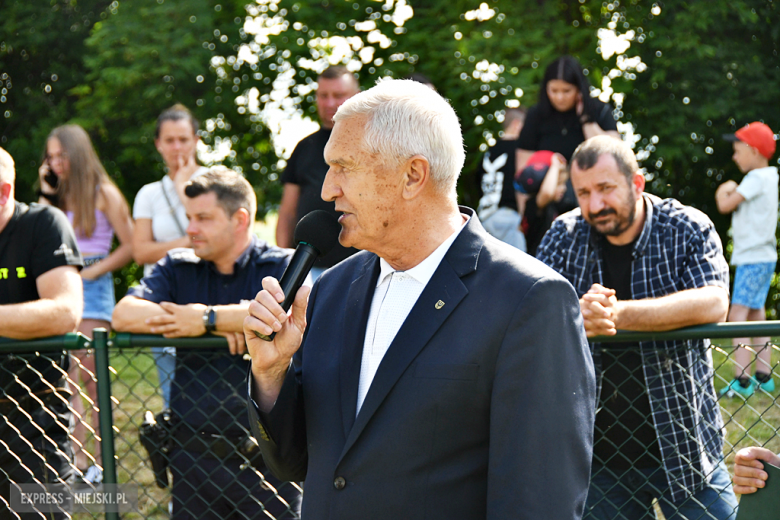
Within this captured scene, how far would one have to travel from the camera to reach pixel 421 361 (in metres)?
1.84

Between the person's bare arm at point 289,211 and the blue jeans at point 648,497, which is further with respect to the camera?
the person's bare arm at point 289,211

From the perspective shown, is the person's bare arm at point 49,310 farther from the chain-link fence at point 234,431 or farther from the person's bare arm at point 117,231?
the person's bare arm at point 117,231

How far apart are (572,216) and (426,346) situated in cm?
186

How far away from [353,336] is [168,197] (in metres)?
3.59

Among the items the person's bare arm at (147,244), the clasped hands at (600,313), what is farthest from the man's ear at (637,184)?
the person's bare arm at (147,244)

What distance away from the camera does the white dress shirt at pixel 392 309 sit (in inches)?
77.9

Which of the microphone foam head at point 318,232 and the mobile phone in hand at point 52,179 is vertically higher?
the microphone foam head at point 318,232

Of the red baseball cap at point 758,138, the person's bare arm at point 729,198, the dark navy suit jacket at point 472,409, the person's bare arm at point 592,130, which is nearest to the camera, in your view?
the dark navy suit jacket at point 472,409

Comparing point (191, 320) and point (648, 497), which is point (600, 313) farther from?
point (191, 320)

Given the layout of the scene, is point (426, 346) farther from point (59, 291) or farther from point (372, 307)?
point (59, 291)

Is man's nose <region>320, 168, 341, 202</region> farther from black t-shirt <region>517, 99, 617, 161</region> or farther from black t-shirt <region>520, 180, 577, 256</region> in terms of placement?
black t-shirt <region>517, 99, 617, 161</region>

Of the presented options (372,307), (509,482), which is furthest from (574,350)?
(372,307)

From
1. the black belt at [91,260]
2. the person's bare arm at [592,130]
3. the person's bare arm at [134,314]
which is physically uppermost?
the person's bare arm at [592,130]

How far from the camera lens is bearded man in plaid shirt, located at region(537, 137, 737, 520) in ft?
9.82
